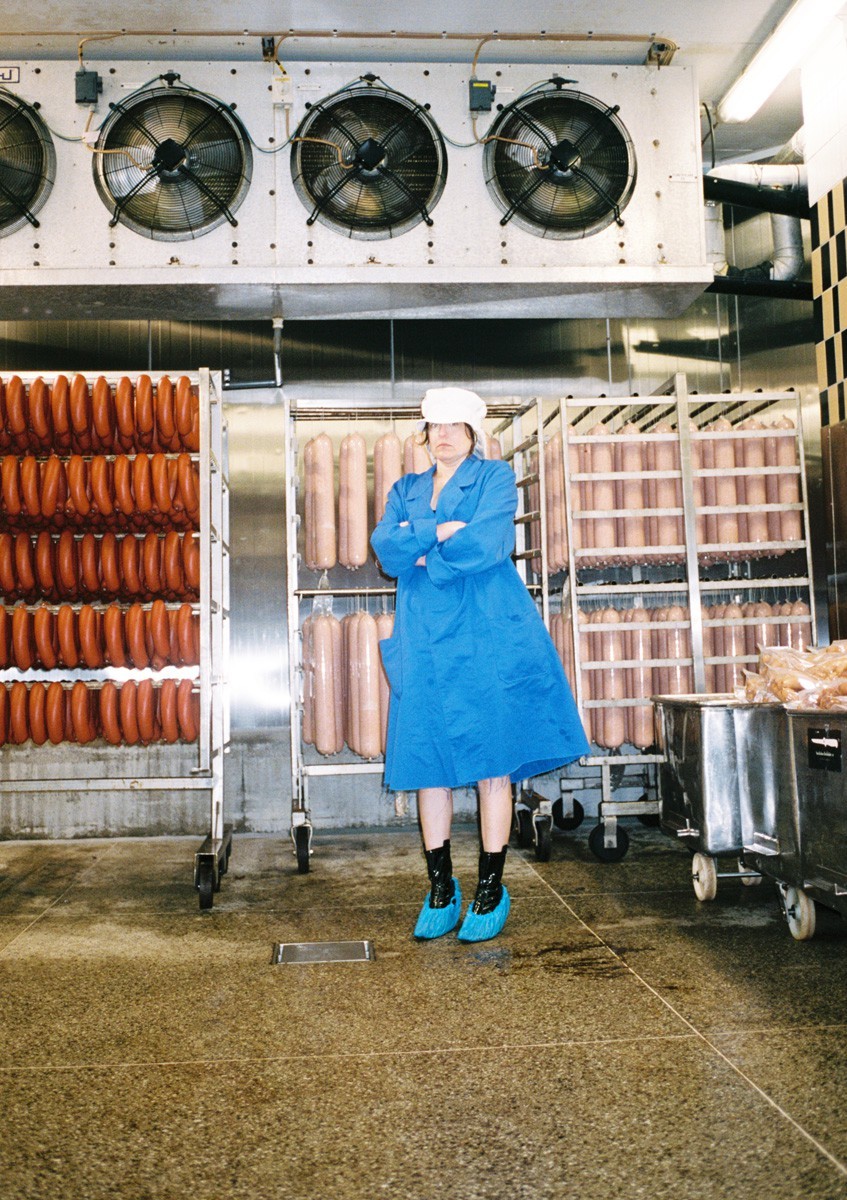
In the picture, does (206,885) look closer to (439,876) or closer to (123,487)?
(439,876)

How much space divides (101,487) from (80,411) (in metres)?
0.35

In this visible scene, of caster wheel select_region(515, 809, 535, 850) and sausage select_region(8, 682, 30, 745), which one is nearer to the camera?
sausage select_region(8, 682, 30, 745)

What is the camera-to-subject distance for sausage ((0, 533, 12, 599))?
13.8 ft

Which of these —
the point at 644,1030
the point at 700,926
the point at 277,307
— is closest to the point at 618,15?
the point at 277,307

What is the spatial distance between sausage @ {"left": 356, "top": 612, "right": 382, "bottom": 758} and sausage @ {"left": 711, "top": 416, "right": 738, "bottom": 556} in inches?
69.9

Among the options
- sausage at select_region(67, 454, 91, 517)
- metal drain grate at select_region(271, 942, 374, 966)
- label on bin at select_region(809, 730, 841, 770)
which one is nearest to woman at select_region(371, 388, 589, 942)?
metal drain grate at select_region(271, 942, 374, 966)

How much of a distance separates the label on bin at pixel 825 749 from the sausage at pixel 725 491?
1.99 metres

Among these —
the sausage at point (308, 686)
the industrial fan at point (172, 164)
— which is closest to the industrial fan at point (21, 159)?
the industrial fan at point (172, 164)

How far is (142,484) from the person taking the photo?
413cm

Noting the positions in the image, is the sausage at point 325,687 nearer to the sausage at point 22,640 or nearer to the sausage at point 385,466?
the sausage at point 385,466

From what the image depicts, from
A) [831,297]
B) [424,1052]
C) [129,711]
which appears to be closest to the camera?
[424,1052]

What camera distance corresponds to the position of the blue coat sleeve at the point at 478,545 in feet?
10.1

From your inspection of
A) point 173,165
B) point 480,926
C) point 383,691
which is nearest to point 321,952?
point 480,926

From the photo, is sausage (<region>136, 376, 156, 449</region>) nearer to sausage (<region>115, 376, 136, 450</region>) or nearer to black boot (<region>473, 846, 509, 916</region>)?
sausage (<region>115, 376, 136, 450</region>)
